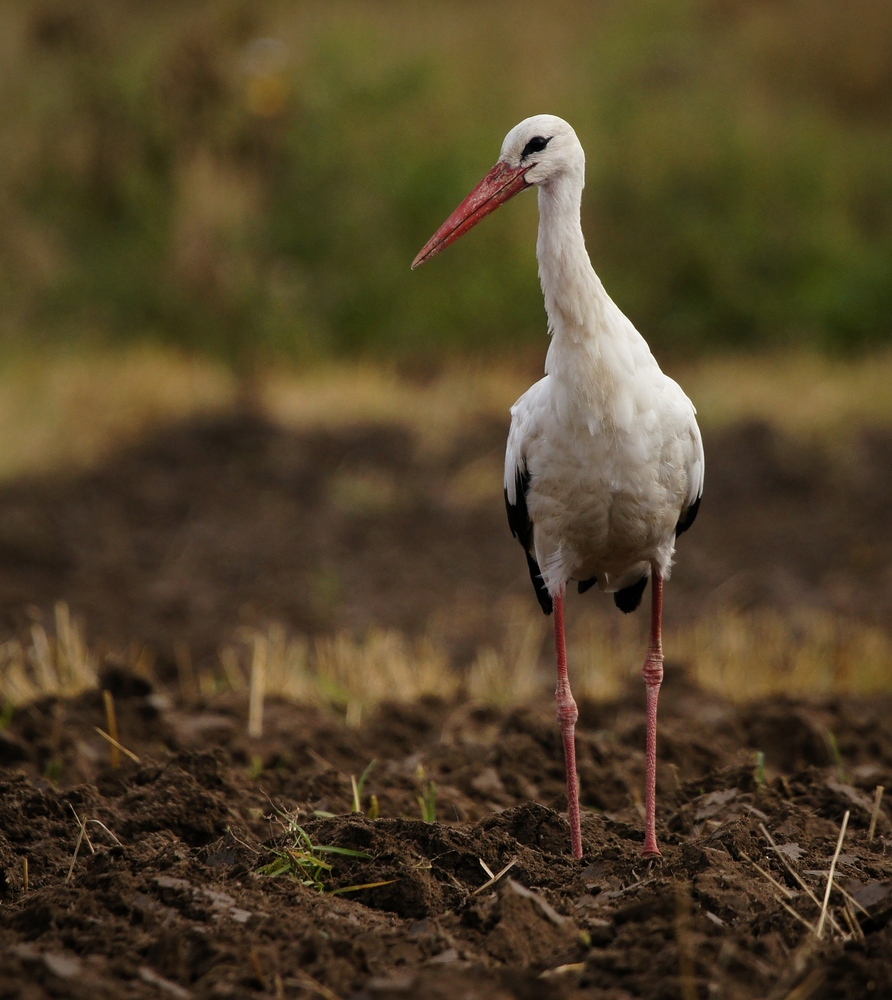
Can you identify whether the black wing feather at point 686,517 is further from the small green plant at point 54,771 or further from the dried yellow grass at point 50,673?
the dried yellow grass at point 50,673

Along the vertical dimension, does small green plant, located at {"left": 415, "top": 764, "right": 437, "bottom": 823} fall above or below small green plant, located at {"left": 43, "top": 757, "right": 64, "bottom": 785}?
below

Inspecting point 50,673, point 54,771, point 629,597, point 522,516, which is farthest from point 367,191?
point 522,516

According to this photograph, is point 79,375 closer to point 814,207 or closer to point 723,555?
point 723,555

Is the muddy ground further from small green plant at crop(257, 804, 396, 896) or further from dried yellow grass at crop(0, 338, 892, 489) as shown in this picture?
dried yellow grass at crop(0, 338, 892, 489)

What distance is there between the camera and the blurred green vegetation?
635 inches

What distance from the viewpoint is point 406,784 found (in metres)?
5.58

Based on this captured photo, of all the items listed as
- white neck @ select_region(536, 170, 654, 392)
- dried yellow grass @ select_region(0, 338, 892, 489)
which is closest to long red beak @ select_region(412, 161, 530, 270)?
white neck @ select_region(536, 170, 654, 392)

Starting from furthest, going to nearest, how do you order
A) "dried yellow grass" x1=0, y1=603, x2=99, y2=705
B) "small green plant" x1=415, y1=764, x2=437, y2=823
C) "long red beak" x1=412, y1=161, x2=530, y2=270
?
"dried yellow grass" x1=0, y1=603, x2=99, y2=705
"small green plant" x1=415, y1=764, x2=437, y2=823
"long red beak" x1=412, y1=161, x2=530, y2=270

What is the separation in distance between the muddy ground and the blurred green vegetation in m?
4.44

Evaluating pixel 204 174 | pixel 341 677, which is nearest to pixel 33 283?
pixel 204 174

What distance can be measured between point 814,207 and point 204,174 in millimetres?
8882

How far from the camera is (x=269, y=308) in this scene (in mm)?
15492

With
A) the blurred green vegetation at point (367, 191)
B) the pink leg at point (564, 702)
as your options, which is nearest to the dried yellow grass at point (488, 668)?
the pink leg at point (564, 702)

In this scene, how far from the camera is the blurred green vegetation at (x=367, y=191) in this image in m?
16.1
